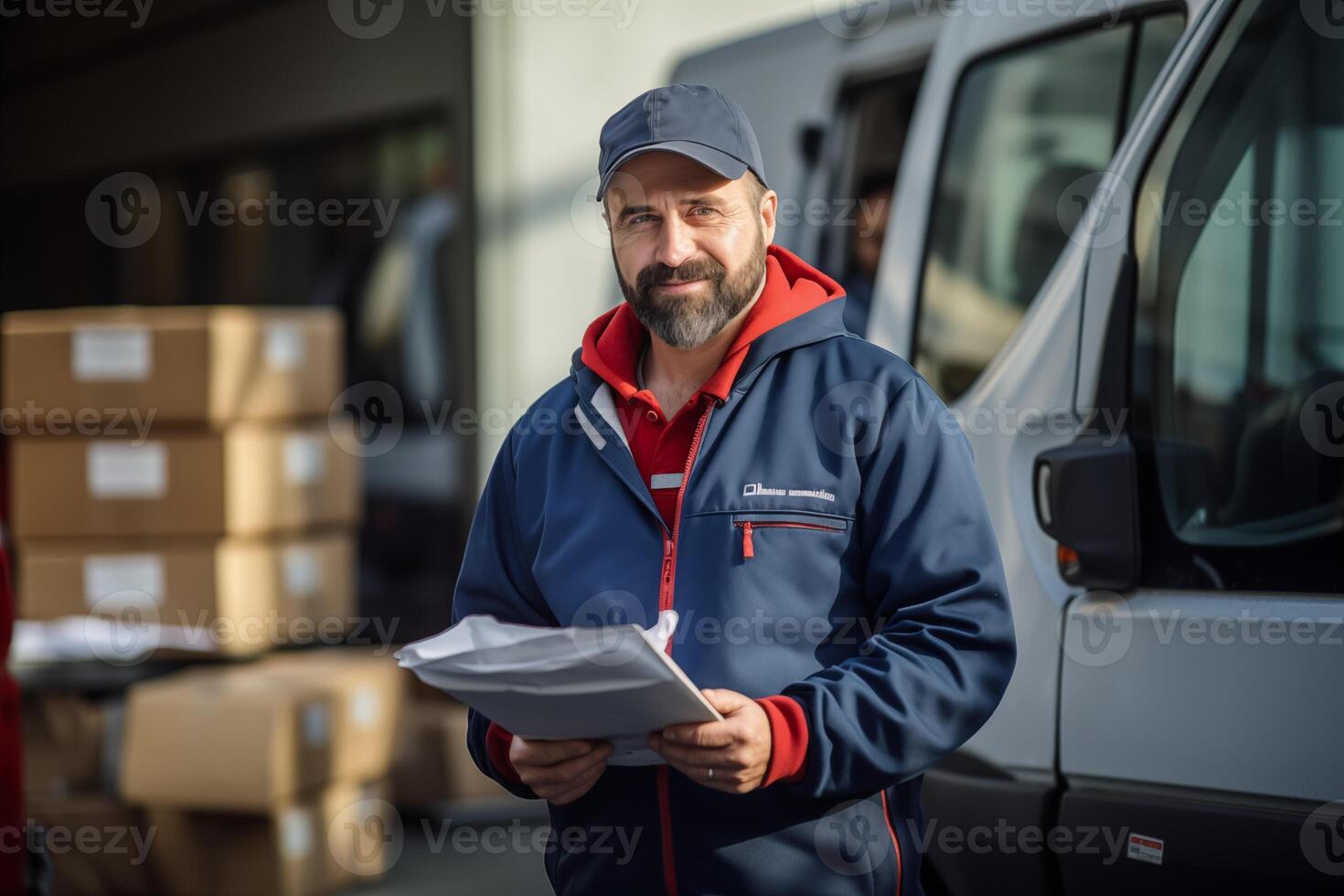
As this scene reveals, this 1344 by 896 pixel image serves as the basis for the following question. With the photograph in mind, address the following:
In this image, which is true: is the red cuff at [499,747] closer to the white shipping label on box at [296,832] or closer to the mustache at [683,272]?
the mustache at [683,272]

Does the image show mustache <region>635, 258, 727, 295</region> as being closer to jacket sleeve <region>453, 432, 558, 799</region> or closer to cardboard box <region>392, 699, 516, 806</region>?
jacket sleeve <region>453, 432, 558, 799</region>

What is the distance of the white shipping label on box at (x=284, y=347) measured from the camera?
4.66 metres

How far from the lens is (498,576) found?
205 cm

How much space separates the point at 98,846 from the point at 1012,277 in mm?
3221

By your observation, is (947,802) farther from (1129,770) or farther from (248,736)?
(248,736)

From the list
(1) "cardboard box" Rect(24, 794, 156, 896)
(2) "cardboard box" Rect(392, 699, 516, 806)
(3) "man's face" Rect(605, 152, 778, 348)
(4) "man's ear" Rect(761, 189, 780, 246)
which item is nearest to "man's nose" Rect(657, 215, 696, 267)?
(3) "man's face" Rect(605, 152, 778, 348)

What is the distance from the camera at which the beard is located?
193 cm

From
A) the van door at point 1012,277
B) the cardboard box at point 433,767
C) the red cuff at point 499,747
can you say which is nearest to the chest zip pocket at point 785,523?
the red cuff at point 499,747

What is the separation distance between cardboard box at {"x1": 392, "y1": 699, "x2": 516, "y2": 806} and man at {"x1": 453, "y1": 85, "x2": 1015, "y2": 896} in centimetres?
336

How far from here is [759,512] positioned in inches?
72.6

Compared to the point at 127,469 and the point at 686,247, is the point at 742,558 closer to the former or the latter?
the point at 686,247

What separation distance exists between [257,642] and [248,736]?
0.53 metres

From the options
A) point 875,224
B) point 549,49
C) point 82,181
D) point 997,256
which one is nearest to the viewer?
point 997,256

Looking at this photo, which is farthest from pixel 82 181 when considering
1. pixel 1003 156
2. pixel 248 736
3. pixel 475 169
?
pixel 1003 156
